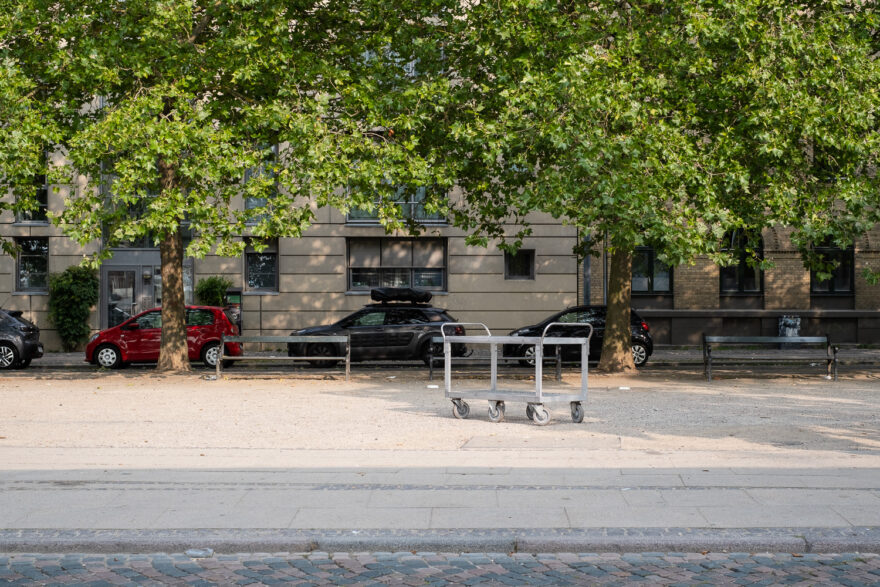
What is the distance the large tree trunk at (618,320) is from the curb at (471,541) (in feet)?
48.3

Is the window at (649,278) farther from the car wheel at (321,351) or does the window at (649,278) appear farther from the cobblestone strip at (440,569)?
the cobblestone strip at (440,569)

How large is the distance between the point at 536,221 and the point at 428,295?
6.85 m

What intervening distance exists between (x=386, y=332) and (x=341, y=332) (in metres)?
1.06

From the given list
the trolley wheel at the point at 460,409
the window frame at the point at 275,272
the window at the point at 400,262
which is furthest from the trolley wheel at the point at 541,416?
the window frame at the point at 275,272

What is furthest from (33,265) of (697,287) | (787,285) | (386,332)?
(787,285)

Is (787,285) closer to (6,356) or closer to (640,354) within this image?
(640,354)

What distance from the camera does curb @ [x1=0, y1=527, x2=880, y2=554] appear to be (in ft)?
22.3

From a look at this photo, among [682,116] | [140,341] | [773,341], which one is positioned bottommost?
[140,341]

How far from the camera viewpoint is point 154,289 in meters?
32.4

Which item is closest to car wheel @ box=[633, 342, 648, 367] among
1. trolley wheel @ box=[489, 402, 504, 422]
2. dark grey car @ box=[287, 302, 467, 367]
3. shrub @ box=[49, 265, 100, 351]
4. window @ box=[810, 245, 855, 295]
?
dark grey car @ box=[287, 302, 467, 367]

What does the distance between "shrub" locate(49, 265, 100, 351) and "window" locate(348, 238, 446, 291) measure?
7.76 metres

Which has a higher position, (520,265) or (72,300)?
(520,265)

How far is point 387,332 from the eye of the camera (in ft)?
81.2

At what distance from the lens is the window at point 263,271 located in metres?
32.3
